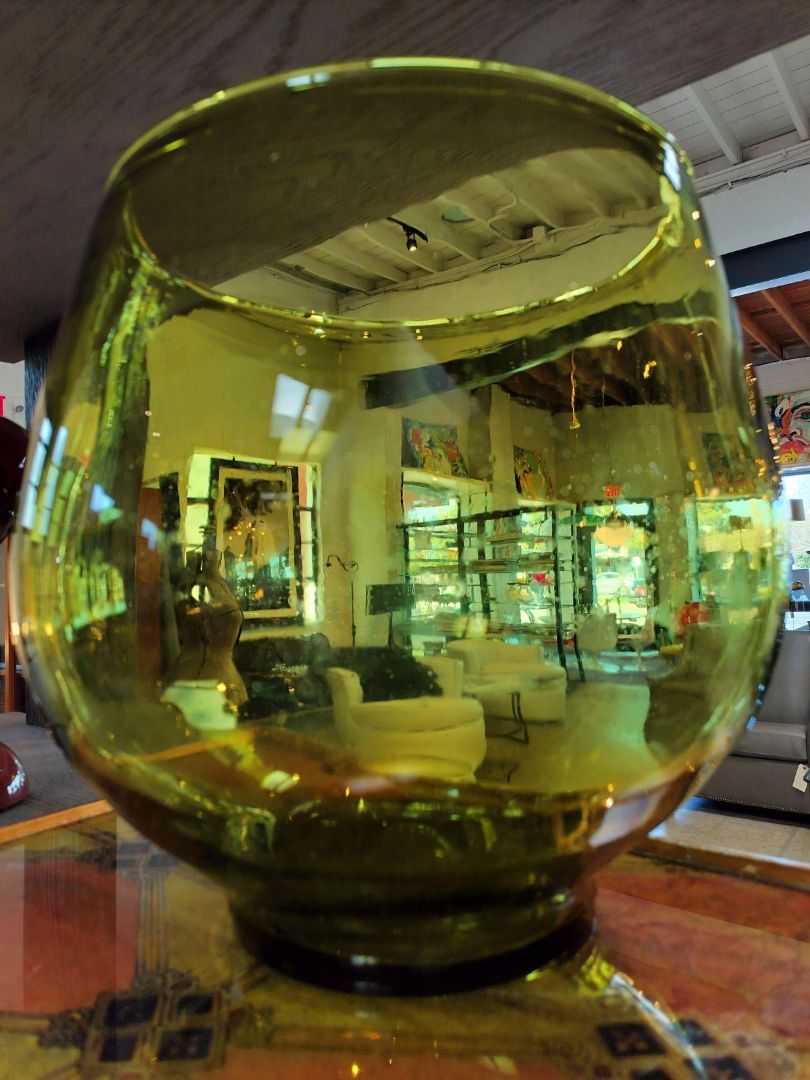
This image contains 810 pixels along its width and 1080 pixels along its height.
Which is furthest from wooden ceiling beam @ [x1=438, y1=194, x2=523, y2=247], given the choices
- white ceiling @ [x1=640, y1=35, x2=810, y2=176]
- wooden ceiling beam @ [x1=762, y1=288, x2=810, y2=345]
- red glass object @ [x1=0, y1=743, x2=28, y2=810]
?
wooden ceiling beam @ [x1=762, y1=288, x2=810, y2=345]

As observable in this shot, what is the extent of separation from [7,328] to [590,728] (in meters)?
0.56

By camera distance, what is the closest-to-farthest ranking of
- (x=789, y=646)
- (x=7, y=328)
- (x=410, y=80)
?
(x=410, y=80)
(x=7, y=328)
(x=789, y=646)

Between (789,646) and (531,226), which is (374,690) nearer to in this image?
(531,226)

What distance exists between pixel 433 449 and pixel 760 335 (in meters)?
5.27

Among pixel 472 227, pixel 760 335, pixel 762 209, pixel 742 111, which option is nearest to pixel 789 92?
pixel 742 111

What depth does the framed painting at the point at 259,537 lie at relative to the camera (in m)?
0.18

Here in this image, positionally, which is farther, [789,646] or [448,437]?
[789,646]

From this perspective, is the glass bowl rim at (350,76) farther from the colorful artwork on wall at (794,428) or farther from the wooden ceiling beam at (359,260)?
the colorful artwork on wall at (794,428)

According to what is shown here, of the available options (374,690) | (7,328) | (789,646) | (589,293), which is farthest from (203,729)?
(789,646)

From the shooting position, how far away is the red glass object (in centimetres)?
51

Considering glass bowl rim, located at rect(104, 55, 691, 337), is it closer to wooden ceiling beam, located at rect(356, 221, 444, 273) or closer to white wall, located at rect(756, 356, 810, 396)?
wooden ceiling beam, located at rect(356, 221, 444, 273)

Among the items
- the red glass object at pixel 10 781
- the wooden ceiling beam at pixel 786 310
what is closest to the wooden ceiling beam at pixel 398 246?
the red glass object at pixel 10 781

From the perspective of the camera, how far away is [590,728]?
0.63 ft

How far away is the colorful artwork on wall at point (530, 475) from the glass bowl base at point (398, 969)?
11 centimetres
